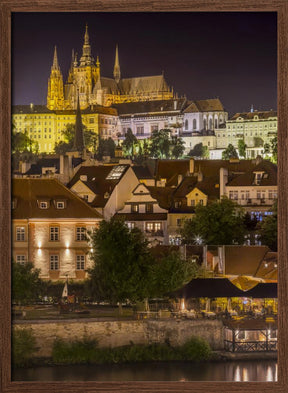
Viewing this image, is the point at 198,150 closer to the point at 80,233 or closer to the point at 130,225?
the point at 130,225

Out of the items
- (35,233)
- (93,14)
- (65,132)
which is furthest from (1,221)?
(65,132)

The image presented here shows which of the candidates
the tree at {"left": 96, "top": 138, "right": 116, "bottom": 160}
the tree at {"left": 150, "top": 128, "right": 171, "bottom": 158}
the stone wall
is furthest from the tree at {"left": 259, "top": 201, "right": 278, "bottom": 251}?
the tree at {"left": 96, "top": 138, "right": 116, "bottom": 160}

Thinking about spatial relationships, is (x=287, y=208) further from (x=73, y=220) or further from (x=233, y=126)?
(x=73, y=220)

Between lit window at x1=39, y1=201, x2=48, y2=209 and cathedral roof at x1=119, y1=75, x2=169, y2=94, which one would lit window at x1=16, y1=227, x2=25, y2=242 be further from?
cathedral roof at x1=119, y1=75, x2=169, y2=94

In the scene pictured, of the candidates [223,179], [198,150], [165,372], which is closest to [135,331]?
[165,372]

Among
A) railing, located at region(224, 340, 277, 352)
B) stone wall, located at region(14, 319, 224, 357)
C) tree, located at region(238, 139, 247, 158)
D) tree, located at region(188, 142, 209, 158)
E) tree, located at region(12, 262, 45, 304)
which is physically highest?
tree, located at region(238, 139, 247, 158)

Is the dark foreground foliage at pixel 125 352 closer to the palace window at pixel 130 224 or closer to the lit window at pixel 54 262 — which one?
the lit window at pixel 54 262

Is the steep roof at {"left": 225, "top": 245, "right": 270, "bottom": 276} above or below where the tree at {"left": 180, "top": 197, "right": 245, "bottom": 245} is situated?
below

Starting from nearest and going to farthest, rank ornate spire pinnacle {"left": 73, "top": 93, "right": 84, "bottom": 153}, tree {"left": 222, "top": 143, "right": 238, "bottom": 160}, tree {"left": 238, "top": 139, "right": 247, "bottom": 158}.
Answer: ornate spire pinnacle {"left": 73, "top": 93, "right": 84, "bottom": 153}
tree {"left": 222, "top": 143, "right": 238, "bottom": 160}
tree {"left": 238, "top": 139, "right": 247, "bottom": 158}
